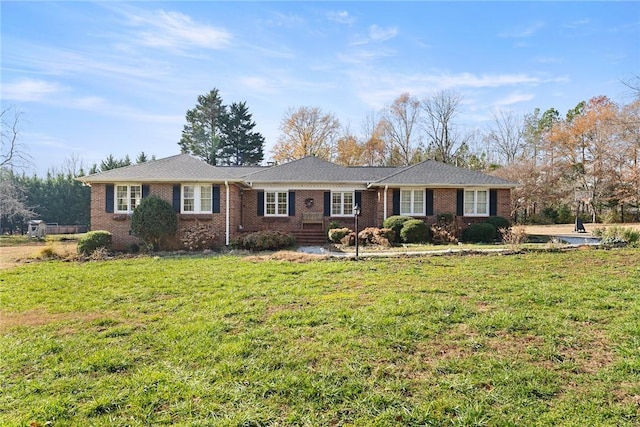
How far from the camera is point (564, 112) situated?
37.2 m

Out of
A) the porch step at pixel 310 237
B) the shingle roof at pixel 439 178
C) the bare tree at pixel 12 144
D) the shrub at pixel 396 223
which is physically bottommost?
the porch step at pixel 310 237

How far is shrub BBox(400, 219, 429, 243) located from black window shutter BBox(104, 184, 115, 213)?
41.8 feet

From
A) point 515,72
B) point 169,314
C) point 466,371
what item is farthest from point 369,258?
point 515,72

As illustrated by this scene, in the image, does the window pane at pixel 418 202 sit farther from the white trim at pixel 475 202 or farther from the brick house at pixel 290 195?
the white trim at pixel 475 202

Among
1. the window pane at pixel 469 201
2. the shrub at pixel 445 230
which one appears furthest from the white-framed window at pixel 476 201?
the shrub at pixel 445 230

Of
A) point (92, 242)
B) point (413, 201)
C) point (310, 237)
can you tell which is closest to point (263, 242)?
point (310, 237)

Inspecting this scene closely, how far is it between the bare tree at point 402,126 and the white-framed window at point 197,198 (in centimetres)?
2913

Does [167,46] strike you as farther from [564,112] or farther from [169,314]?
[564,112]

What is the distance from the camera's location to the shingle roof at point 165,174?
15.4 m

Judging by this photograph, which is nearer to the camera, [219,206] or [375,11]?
[375,11]

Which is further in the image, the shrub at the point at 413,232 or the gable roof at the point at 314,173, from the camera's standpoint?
the gable roof at the point at 314,173

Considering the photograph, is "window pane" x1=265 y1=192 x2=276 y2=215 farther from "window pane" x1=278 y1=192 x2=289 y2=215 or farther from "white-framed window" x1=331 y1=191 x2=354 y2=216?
"white-framed window" x1=331 y1=191 x2=354 y2=216

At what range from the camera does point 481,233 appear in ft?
51.3

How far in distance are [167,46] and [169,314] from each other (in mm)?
7681
